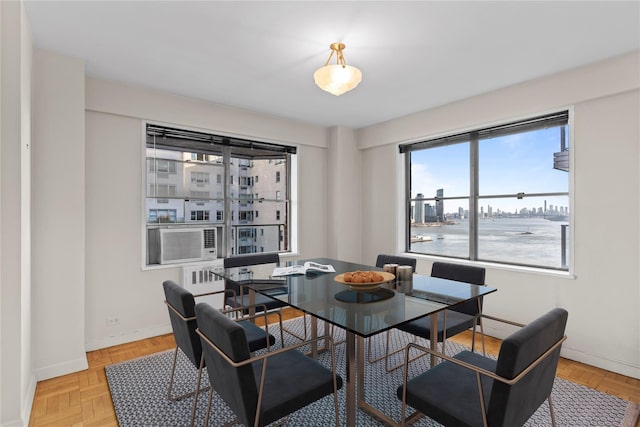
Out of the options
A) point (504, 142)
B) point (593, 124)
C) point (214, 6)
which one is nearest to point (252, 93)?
point (214, 6)

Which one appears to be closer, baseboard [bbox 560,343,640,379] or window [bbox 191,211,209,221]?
baseboard [bbox 560,343,640,379]

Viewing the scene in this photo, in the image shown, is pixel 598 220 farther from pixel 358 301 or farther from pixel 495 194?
pixel 358 301

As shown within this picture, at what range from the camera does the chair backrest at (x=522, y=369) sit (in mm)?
1279

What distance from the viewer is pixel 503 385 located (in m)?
1.31

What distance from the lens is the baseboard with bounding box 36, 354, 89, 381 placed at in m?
2.60

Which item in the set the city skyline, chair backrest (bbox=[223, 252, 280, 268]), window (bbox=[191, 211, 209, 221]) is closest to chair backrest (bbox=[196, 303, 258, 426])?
chair backrest (bbox=[223, 252, 280, 268])

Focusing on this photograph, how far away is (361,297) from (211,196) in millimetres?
2671

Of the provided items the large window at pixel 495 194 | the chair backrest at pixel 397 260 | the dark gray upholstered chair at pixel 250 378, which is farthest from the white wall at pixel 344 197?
the dark gray upholstered chair at pixel 250 378

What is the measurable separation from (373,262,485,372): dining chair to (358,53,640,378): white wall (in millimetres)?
980

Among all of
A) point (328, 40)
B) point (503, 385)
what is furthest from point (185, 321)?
point (328, 40)

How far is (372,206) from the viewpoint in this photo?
4926 mm

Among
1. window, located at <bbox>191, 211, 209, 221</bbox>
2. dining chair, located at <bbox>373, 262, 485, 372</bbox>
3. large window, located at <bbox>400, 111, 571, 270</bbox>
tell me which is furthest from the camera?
window, located at <bbox>191, 211, 209, 221</bbox>

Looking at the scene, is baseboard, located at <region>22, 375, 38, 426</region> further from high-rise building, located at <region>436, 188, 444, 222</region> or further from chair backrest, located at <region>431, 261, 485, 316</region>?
high-rise building, located at <region>436, 188, 444, 222</region>

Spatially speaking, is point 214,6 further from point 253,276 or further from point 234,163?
point 234,163
